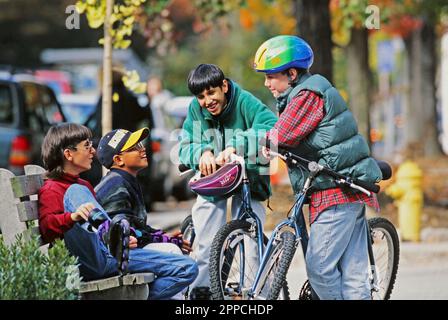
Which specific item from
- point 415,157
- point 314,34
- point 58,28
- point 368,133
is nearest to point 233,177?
point 314,34

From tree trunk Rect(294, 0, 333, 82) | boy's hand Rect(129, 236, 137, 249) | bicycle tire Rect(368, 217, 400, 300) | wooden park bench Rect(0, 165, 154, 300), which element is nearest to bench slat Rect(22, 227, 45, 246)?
wooden park bench Rect(0, 165, 154, 300)

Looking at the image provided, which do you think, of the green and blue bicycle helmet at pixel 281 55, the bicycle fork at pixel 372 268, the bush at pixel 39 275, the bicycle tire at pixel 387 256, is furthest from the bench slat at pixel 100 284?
the bicycle tire at pixel 387 256

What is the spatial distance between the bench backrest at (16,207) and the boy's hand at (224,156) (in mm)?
1039

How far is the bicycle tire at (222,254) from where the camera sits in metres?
6.35

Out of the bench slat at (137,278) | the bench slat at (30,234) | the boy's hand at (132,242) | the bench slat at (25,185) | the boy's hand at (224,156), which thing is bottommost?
the bench slat at (137,278)

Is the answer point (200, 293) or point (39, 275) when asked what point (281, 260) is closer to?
point (200, 293)

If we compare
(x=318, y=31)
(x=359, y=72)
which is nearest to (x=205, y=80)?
(x=318, y=31)

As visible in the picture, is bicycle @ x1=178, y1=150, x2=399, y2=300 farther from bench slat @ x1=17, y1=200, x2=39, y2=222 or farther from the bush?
bench slat @ x1=17, y1=200, x2=39, y2=222

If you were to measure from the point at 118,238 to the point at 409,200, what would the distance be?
7156 mm

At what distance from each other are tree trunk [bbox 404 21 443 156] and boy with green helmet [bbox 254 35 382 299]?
76.0ft

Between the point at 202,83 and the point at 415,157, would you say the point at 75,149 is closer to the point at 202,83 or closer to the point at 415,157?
the point at 202,83

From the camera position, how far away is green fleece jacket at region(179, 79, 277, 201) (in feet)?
22.8

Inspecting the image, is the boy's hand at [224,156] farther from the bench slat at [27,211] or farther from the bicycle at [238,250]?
the bench slat at [27,211]
